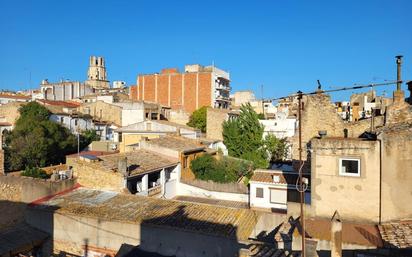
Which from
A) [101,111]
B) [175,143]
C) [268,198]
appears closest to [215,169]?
[175,143]

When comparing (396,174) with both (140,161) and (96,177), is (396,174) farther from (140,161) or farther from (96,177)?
(140,161)

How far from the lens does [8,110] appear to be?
40188mm

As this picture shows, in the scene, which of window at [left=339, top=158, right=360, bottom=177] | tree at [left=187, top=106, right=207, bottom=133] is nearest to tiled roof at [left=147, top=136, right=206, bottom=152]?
window at [left=339, top=158, right=360, bottom=177]

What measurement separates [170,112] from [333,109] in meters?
36.4

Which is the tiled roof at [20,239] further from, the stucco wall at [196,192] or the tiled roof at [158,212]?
the stucco wall at [196,192]

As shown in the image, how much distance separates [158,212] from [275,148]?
21560 millimetres

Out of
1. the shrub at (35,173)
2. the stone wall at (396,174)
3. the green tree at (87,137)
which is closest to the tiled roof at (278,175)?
the stone wall at (396,174)

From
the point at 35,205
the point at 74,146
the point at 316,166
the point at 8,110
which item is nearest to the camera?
the point at 316,166

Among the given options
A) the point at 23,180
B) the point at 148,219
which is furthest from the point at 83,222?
the point at 23,180

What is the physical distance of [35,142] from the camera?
31406mm

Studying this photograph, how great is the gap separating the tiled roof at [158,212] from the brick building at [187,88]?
141ft

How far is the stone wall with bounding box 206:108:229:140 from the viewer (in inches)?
1757

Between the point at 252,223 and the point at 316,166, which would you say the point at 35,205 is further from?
the point at 316,166

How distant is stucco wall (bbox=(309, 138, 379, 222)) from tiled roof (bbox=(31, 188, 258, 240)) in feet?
11.8
